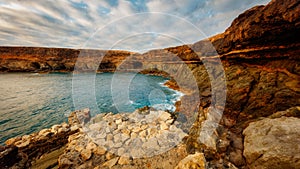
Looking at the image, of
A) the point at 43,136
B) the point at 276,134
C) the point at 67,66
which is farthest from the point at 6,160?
the point at 67,66

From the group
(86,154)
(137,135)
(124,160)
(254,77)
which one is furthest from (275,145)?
(86,154)

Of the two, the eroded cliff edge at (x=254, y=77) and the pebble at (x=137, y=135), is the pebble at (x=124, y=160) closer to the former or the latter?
the pebble at (x=137, y=135)

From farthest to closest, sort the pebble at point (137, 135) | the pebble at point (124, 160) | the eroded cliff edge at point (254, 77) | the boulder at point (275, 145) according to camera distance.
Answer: the pebble at point (137, 135) < the pebble at point (124, 160) < the eroded cliff edge at point (254, 77) < the boulder at point (275, 145)

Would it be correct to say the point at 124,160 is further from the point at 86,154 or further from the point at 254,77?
the point at 254,77

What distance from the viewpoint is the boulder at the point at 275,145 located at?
197 centimetres

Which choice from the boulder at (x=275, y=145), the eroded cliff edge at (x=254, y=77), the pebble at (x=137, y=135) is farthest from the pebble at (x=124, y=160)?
the boulder at (x=275, y=145)

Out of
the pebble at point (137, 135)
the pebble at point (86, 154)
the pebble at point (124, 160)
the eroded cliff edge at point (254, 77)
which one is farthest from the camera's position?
the pebble at point (137, 135)

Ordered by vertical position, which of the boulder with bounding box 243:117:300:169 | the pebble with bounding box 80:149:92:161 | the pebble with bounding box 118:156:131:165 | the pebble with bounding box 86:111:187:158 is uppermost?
the boulder with bounding box 243:117:300:169

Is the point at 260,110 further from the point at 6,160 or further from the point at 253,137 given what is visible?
the point at 6,160

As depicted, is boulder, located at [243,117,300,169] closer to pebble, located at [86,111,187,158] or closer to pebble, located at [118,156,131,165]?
pebble, located at [86,111,187,158]

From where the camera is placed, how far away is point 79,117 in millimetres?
7383

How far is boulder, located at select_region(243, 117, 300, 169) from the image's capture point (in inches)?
77.5

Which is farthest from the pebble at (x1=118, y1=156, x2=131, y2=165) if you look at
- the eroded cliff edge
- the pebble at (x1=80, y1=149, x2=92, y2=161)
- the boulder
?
the boulder

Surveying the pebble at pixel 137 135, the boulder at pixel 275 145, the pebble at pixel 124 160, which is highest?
the boulder at pixel 275 145
